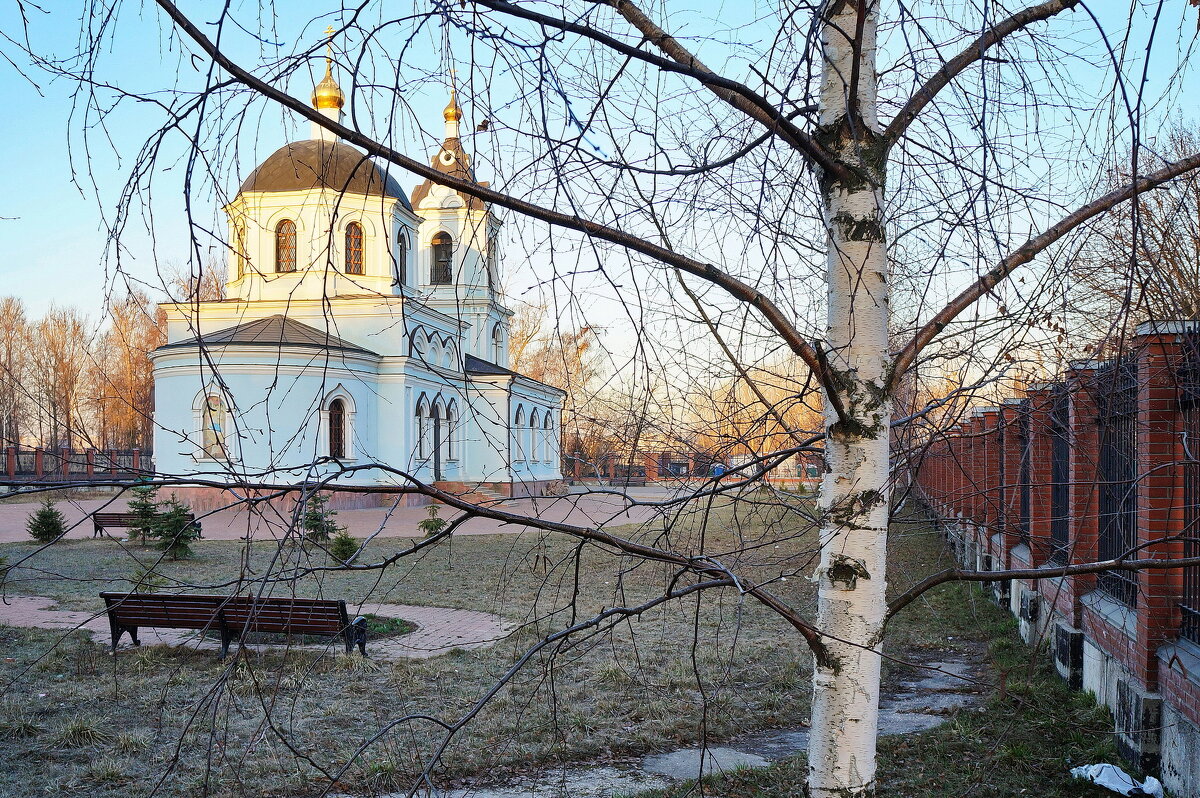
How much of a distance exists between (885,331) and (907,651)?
790 cm

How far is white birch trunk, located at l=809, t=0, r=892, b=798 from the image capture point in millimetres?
2279

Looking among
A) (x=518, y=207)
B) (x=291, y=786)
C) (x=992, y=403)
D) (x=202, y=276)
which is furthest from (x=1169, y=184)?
(x=291, y=786)

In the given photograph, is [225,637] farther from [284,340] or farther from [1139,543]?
[1139,543]

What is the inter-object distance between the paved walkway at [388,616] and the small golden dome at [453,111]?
755 centimetres

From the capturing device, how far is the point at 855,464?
2303mm

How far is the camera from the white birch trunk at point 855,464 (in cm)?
228

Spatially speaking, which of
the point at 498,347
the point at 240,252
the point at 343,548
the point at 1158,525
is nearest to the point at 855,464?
the point at 240,252

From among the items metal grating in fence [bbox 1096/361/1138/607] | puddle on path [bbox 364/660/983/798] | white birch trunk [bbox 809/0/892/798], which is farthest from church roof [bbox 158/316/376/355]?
metal grating in fence [bbox 1096/361/1138/607]

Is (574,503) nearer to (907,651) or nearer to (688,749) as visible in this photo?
(688,749)

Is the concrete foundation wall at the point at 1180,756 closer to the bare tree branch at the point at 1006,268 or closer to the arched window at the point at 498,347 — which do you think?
the bare tree branch at the point at 1006,268

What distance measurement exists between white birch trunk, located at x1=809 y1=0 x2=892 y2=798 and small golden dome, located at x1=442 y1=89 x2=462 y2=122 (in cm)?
88

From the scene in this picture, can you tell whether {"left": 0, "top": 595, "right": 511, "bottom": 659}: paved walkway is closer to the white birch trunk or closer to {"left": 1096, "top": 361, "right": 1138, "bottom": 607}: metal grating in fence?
{"left": 1096, "top": 361, "right": 1138, "bottom": 607}: metal grating in fence

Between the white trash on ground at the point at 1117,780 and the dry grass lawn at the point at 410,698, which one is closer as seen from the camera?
the white trash on ground at the point at 1117,780

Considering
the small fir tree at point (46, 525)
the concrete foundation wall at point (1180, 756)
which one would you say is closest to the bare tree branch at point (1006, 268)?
the concrete foundation wall at point (1180, 756)
